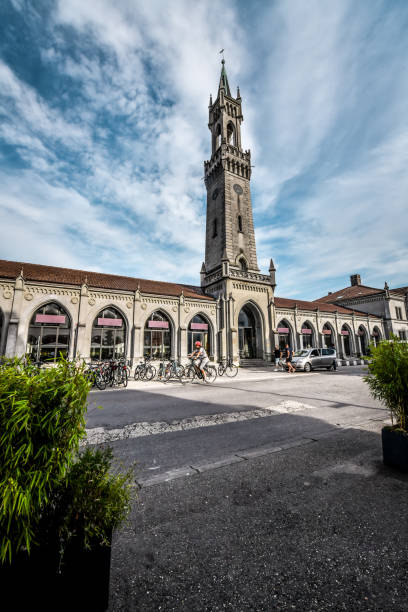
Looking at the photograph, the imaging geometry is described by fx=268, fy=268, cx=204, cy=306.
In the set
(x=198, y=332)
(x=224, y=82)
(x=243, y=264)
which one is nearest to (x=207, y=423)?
(x=198, y=332)

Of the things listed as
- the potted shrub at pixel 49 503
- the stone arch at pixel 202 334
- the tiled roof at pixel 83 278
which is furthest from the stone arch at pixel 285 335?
the potted shrub at pixel 49 503

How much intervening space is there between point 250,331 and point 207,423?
2313cm

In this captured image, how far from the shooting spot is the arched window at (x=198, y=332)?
2416cm

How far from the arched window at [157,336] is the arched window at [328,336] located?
21.5 metres

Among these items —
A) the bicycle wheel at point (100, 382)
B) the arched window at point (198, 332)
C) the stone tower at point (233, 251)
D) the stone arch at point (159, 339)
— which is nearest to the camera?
the bicycle wheel at point (100, 382)

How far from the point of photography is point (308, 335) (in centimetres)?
3319

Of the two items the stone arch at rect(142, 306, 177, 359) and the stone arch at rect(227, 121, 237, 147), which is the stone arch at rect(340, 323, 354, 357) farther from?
the stone arch at rect(227, 121, 237, 147)

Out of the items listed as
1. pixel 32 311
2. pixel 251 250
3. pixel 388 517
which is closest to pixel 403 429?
pixel 388 517

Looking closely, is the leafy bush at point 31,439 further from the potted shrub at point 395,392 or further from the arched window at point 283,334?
the arched window at point 283,334

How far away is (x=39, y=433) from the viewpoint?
144 centimetres

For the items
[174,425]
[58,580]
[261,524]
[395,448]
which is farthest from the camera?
[174,425]

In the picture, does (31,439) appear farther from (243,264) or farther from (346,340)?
(346,340)

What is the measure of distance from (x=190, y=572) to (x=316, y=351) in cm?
2147

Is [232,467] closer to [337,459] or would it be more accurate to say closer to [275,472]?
[275,472]
